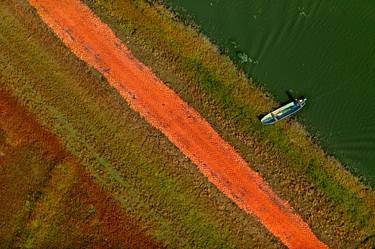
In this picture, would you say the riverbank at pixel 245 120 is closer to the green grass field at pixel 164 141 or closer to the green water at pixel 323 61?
the green grass field at pixel 164 141

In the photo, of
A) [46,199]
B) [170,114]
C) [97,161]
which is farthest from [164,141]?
[46,199]

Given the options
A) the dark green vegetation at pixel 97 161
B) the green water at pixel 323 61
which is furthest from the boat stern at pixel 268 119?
the dark green vegetation at pixel 97 161

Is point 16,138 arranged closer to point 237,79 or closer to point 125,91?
point 125,91

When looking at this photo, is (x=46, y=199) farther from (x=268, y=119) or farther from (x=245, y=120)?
(x=268, y=119)

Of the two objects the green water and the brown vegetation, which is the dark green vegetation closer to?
the brown vegetation

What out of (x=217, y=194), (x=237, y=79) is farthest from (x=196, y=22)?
(x=217, y=194)

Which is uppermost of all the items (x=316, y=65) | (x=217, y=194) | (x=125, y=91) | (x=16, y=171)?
(x=316, y=65)
